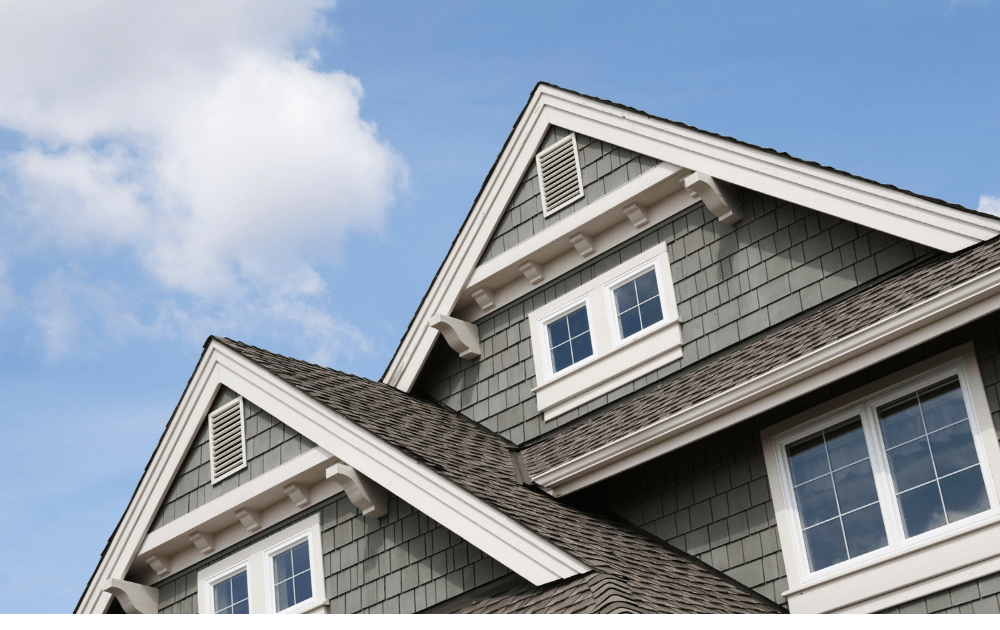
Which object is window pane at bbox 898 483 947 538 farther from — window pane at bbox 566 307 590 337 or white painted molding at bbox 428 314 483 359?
white painted molding at bbox 428 314 483 359

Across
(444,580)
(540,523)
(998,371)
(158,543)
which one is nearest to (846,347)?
(998,371)

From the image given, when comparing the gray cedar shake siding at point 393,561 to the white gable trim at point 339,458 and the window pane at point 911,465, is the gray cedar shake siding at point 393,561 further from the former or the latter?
the window pane at point 911,465

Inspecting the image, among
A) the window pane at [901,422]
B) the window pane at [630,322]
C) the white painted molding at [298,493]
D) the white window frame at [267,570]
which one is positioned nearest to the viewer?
the window pane at [901,422]

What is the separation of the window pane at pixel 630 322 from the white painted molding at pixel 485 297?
2095 millimetres

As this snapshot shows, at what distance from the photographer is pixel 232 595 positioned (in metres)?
13.1

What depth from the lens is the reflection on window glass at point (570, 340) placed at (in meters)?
13.7

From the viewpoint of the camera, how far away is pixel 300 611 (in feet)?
40.2

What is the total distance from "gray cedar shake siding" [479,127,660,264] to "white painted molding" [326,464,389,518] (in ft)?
13.6

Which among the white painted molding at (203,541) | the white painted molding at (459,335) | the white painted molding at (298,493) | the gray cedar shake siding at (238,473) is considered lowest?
the white painted molding at (203,541)

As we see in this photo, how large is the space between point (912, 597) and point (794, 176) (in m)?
4.74

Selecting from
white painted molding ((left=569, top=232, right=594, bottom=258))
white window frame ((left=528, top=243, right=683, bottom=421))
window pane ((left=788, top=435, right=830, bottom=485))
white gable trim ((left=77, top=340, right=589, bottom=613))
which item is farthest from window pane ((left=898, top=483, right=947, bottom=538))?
white painted molding ((left=569, top=232, right=594, bottom=258))

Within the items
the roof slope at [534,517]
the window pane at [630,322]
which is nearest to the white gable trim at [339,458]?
the roof slope at [534,517]

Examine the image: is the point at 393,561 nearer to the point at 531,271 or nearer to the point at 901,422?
the point at 531,271

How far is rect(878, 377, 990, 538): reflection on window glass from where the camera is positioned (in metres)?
9.52
